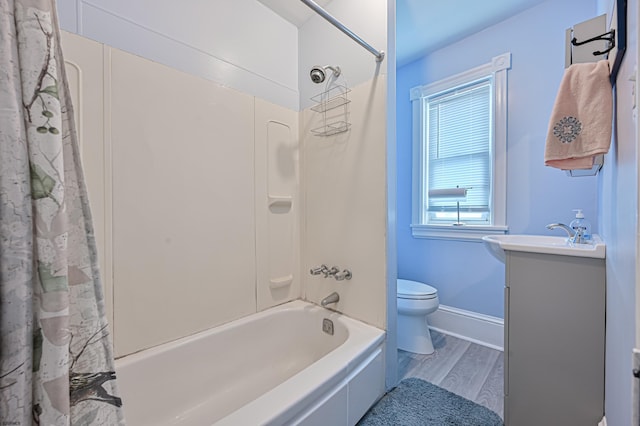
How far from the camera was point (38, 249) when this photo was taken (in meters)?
0.43

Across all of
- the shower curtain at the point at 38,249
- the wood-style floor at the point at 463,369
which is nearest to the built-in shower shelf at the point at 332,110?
the shower curtain at the point at 38,249

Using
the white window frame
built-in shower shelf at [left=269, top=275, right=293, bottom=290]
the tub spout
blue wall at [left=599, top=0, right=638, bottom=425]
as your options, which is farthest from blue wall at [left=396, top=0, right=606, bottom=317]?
built-in shower shelf at [left=269, top=275, right=293, bottom=290]

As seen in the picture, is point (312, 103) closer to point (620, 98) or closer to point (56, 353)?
point (620, 98)

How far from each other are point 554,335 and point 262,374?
151cm

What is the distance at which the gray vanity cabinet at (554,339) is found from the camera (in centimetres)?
106

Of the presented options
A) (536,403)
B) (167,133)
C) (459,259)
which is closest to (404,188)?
(459,259)

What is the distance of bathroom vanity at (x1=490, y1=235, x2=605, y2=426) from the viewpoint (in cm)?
106

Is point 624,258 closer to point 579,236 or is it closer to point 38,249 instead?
point 579,236

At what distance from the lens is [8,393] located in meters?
0.39

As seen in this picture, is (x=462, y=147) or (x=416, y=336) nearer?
(x=416, y=336)

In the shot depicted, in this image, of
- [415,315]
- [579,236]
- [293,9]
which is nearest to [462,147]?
[579,236]

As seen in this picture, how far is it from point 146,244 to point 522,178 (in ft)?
8.18

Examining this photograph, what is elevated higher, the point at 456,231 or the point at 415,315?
the point at 456,231

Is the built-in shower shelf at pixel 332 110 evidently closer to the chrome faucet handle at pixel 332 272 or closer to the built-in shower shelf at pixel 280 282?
the chrome faucet handle at pixel 332 272
